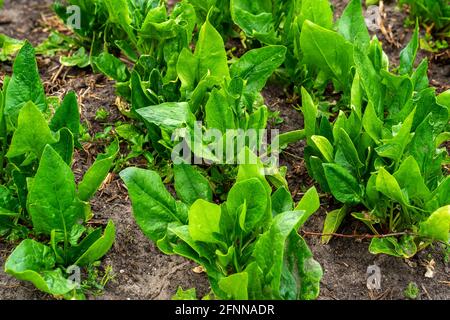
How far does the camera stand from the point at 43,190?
8.12 ft

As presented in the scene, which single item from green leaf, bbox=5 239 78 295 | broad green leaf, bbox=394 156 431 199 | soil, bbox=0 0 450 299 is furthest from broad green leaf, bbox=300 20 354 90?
green leaf, bbox=5 239 78 295

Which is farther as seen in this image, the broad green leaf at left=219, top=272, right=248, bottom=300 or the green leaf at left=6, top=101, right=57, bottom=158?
the green leaf at left=6, top=101, right=57, bottom=158

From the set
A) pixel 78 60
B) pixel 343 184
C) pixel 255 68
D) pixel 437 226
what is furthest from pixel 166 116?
pixel 437 226

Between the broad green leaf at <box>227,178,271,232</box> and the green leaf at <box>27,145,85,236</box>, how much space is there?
550mm

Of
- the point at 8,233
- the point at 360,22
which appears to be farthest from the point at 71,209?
the point at 360,22

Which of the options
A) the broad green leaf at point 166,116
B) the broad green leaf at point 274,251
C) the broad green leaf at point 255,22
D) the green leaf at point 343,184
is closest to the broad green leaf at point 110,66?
the broad green leaf at point 166,116

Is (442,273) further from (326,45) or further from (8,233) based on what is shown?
(8,233)

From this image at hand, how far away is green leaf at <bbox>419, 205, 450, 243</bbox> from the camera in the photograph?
2469 millimetres

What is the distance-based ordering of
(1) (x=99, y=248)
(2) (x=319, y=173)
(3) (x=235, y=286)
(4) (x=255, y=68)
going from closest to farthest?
1. (3) (x=235, y=286)
2. (1) (x=99, y=248)
3. (2) (x=319, y=173)
4. (4) (x=255, y=68)

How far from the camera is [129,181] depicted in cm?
248

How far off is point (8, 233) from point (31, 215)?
0.92 feet

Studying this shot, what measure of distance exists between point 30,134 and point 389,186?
1.29 m

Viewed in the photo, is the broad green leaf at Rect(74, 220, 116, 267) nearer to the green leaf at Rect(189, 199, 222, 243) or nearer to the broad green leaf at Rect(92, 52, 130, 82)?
the green leaf at Rect(189, 199, 222, 243)

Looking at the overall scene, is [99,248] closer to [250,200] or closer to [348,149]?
[250,200]
